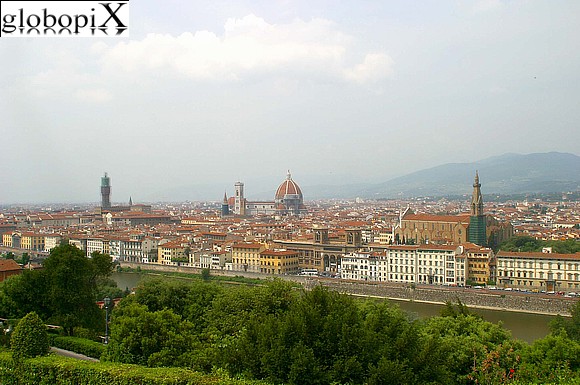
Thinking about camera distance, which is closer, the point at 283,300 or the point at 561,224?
the point at 283,300

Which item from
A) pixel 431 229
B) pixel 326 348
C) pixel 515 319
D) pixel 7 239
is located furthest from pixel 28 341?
pixel 7 239

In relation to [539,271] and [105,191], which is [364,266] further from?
[105,191]

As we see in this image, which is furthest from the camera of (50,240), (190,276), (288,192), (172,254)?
(288,192)

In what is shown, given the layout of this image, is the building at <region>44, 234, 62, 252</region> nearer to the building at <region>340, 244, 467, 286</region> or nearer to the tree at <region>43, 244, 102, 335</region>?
the building at <region>340, 244, 467, 286</region>

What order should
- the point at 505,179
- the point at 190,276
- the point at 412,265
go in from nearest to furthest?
the point at 412,265
the point at 190,276
the point at 505,179

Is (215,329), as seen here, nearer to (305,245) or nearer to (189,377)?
(189,377)

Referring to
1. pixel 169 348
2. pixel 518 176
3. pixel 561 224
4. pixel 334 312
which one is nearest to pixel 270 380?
pixel 334 312
